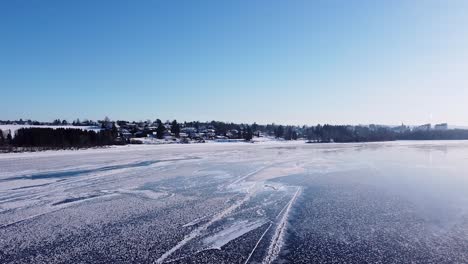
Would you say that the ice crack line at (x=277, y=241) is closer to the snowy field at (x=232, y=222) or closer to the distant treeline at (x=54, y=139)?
the snowy field at (x=232, y=222)

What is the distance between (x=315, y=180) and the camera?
12117 millimetres

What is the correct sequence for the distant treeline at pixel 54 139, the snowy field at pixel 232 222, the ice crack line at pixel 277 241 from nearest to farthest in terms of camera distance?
the ice crack line at pixel 277 241 → the snowy field at pixel 232 222 → the distant treeline at pixel 54 139

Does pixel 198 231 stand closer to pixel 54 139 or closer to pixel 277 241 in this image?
pixel 277 241

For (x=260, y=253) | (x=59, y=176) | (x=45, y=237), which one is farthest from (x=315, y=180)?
(x=59, y=176)

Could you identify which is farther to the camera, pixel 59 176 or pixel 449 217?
pixel 59 176

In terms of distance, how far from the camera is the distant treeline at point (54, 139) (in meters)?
41.8

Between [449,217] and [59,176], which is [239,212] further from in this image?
[59,176]

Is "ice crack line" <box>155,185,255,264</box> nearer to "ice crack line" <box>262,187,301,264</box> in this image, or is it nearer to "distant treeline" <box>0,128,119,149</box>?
"ice crack line" <box>262,187,301,264</box>

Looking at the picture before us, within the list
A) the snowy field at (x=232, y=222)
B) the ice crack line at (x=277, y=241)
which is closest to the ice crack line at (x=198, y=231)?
the snowy field at (x=232, y=222)

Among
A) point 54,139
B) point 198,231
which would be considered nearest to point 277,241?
point 198,231

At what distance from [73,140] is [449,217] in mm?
47348

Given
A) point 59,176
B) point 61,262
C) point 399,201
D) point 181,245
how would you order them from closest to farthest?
point 61,262
point 181,245
point 399,201
point 59,176

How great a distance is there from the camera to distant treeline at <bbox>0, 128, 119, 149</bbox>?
4178cm

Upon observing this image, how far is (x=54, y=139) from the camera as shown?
143 ft
